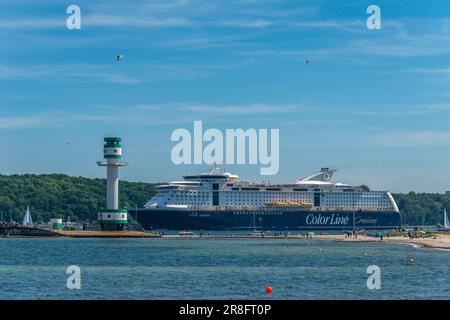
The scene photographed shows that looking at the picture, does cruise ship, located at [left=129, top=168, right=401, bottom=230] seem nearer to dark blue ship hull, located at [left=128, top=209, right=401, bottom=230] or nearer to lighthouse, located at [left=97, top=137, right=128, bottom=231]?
dark blue ship hull, located at [left=128, top=209, right=401, bottom=230]

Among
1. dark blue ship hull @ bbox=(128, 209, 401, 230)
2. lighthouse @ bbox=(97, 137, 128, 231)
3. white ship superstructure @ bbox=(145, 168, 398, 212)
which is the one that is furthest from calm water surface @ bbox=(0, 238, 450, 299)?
white ship superstructure @ bbox=(145, 168, 398, 212)

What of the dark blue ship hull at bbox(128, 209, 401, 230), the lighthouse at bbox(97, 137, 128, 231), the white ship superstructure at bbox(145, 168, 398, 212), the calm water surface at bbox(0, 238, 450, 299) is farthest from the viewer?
the white ship superstructure at bbox(145, 168, 398, 212)

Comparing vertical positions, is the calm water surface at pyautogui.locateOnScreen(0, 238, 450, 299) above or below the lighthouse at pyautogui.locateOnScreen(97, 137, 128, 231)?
below

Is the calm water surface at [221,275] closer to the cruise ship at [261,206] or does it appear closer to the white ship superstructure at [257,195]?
the cruise ship at [261,206]

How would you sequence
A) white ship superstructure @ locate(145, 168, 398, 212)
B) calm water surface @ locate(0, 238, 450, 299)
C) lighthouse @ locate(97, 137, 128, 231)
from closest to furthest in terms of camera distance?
calm water surface @ locate(0, 238, 450, 299)
lighthouse @ locate(97, 137, 128, 231)
white ship superstructure @ locate(145, 168, 398, 212)

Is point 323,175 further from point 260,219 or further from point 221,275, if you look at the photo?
point 221,275
